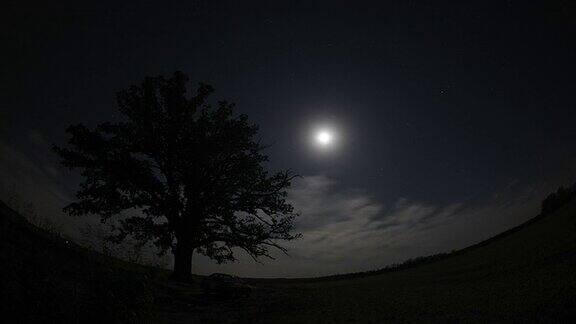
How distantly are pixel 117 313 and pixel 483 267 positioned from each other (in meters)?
14.9

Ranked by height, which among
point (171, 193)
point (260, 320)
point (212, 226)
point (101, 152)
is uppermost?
point (101, 152)

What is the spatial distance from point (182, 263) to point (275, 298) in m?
6.38

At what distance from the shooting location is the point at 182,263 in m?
18.1

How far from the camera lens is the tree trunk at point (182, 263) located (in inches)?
708

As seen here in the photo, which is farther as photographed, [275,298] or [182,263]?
[182,263]

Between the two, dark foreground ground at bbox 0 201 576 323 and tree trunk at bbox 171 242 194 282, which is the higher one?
tree trunk at bbox 171 242 194 282

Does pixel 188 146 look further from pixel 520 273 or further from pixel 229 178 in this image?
pixel 520 273

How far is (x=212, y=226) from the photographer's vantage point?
19188 mm

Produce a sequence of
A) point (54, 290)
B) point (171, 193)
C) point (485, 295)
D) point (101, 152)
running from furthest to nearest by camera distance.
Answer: point (171, 193), point (101, 152), point (485, 295), point (54, 290)

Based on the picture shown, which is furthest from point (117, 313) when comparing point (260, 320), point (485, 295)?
point (485, 295)

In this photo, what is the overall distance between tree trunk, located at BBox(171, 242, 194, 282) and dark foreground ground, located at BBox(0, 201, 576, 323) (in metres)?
3.11

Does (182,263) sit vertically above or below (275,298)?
above

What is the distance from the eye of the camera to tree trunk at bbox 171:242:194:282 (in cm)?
1798

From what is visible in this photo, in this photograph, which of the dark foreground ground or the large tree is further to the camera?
the large tree
